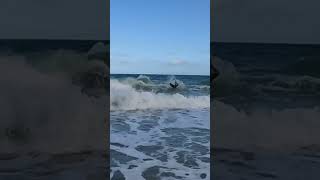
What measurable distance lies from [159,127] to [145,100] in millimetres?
2186

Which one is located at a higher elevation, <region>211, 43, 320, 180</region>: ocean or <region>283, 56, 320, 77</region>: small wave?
<region>283, 56, 320, 77</region>: small wave

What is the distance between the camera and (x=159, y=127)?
25.5 feet

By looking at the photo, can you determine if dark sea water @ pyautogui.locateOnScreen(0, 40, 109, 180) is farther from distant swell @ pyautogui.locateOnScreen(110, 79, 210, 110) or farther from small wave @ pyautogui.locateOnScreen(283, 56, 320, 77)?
distant swell @ pyautogui.locateOnScreen(110, 79, 210, 110)

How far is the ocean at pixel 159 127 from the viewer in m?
4.45

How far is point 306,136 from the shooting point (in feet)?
7.02

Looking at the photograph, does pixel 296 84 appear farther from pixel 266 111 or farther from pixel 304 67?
pixel 266 111

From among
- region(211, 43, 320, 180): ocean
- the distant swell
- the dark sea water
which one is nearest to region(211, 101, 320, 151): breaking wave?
region(211, 43, 320, 180): ocean

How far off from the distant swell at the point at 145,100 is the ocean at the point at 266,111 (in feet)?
22.2

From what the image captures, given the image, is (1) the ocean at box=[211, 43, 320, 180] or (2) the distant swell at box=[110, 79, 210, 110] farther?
(2) the distant swell at box=[110, 79, 210, 110]

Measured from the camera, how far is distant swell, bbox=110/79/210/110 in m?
9.06

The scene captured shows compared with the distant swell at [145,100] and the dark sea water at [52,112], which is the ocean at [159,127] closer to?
the distant swell at [145,100]

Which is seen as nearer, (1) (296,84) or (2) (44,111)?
(2) (44,111)

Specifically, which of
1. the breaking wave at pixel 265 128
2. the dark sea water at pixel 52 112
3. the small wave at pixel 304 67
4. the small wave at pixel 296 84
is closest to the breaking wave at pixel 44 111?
the dark sea water at pixel 52 112

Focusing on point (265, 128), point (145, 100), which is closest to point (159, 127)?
point (145, 100)
